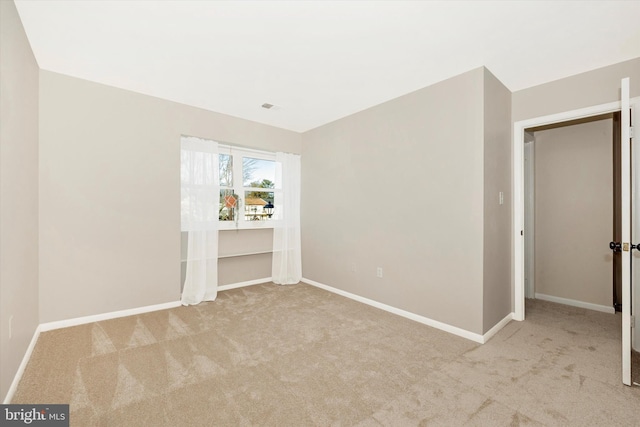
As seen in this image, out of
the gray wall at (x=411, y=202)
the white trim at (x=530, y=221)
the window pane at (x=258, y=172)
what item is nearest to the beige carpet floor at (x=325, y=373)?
the gray wall at (x=411, y=202)

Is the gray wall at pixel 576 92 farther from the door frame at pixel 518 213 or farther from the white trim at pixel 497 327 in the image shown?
the white trim at pixel 497 327

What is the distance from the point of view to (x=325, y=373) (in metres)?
2.17

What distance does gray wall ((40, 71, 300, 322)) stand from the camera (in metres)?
2.90

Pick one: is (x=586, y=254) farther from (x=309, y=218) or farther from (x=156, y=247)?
(x=156, y=247)

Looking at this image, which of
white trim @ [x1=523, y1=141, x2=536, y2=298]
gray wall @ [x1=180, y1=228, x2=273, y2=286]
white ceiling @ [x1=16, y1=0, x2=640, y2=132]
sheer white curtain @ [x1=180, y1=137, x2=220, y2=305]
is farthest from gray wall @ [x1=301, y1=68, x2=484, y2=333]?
white trim @ [x1=523, y1=141, x2=536, y2=298]

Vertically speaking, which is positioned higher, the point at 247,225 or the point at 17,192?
the point at 17,192

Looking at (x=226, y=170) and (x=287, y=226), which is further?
(x=287, y=226)

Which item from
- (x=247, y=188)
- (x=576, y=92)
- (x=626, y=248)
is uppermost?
(x=576, y=92)

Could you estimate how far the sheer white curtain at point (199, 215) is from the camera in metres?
3.77

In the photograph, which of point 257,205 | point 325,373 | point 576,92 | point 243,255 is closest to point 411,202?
point 576,92

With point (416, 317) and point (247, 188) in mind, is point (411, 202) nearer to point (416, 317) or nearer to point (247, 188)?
point (416, 317)

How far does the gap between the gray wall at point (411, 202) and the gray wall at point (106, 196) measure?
215 cm

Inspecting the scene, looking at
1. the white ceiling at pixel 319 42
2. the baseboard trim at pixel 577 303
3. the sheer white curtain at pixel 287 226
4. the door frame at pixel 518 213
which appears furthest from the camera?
the sheer white curtain at pixel 287 226

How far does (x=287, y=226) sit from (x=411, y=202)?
7.36 feet
